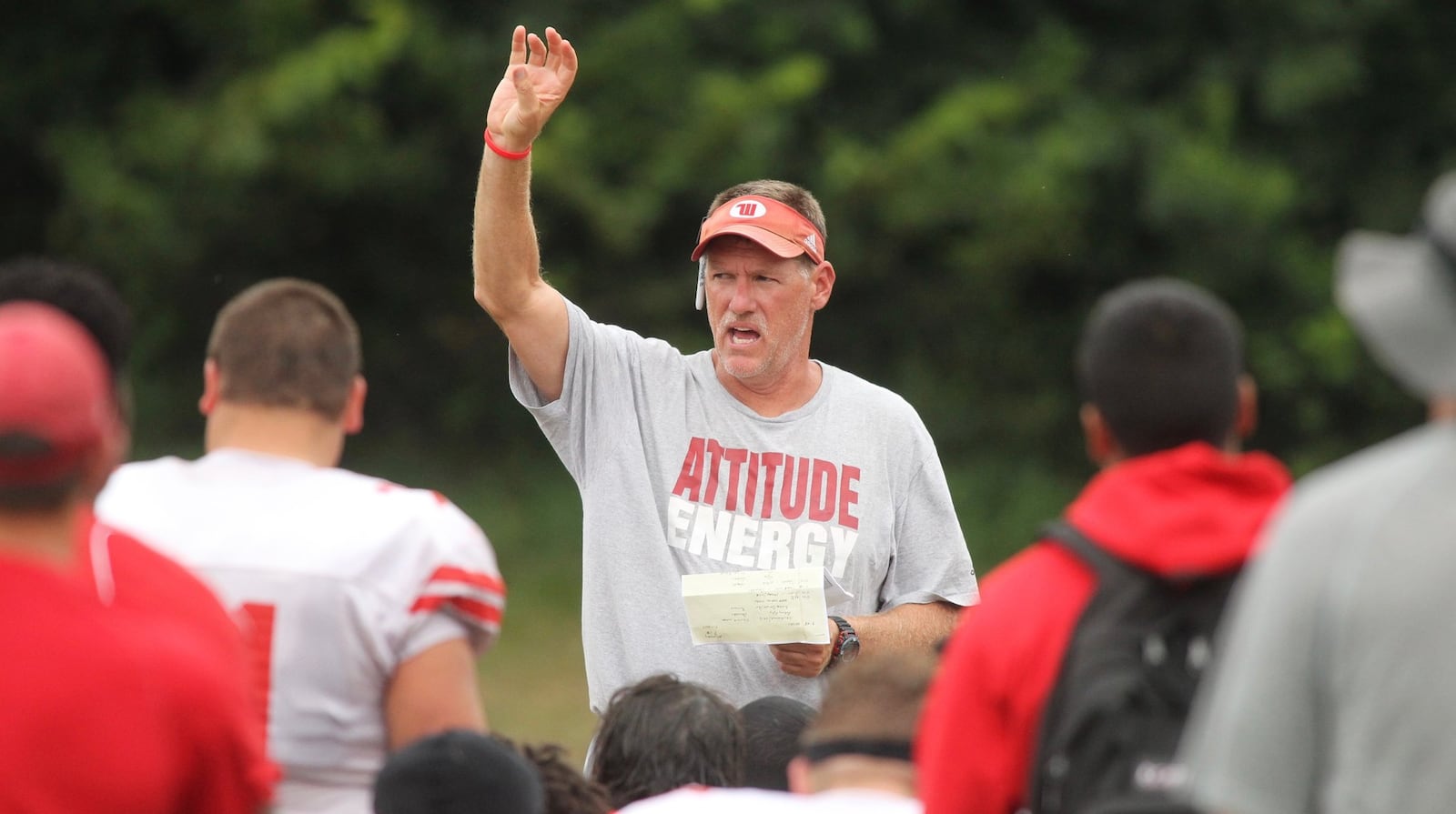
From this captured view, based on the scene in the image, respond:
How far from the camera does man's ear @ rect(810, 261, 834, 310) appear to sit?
15.7ft

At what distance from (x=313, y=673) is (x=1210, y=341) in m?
1.50

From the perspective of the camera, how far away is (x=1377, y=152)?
14945mm

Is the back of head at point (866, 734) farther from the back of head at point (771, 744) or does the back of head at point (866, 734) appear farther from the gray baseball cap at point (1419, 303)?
the gray baseball cap at point (1419, 303)

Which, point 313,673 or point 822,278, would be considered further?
point 822,278

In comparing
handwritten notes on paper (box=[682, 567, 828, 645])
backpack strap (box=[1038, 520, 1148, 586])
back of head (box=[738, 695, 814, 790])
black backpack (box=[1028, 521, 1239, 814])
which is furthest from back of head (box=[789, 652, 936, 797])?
handwritten notes on paper (box=[682, 567, 828, 645])

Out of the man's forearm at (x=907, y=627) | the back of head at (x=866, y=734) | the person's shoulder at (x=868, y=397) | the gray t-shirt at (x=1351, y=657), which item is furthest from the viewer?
the person's shoulder at (x=868, y=397)

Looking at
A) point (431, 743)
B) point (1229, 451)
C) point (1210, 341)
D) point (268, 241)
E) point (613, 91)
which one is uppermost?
point (613, 91)

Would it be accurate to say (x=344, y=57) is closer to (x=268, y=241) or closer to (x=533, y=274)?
(x=268, y=241)

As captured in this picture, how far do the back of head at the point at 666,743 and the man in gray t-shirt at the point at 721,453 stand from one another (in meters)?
0.70

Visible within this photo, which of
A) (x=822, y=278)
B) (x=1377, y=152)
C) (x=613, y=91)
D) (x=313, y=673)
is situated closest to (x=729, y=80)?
(x=613, y=91)

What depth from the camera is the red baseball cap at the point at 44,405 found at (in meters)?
2.20

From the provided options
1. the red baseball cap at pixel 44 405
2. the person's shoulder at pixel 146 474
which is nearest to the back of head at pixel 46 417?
the red baseball cap at pixel 44 405

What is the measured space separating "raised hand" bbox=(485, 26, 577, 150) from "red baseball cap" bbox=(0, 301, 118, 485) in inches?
76.7

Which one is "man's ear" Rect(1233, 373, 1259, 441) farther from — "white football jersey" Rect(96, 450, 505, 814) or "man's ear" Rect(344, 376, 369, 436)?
"man's ear" Rect(344, 376, 369, 436)
